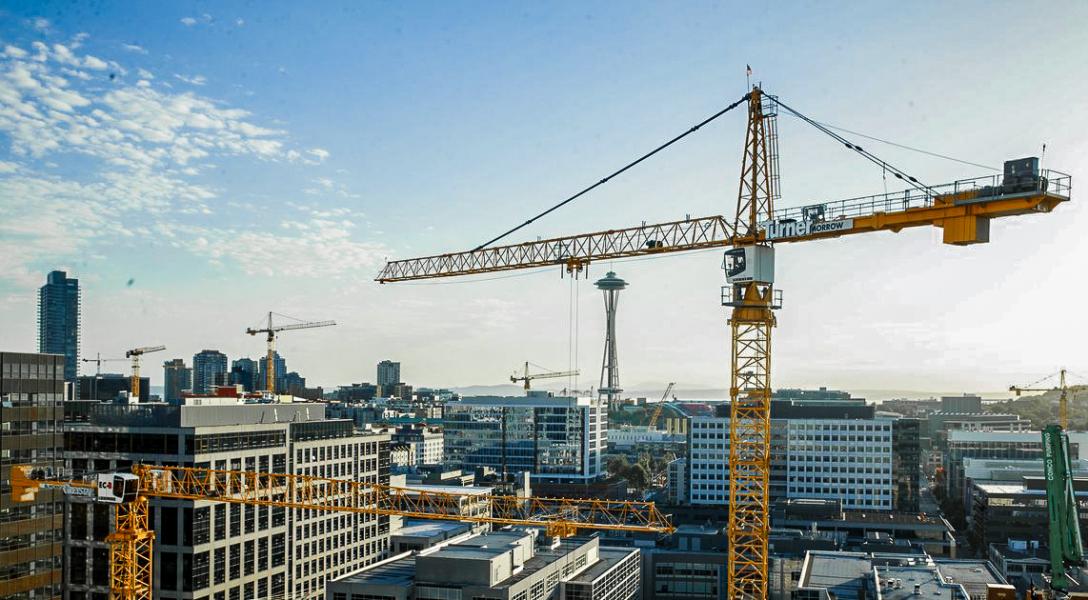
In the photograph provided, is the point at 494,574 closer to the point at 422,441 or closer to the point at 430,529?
the point at 430,529

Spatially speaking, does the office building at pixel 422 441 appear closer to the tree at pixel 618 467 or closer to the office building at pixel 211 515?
the tree at pixel 618 467

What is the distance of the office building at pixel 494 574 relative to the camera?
47.5 m

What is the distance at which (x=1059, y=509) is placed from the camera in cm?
3612

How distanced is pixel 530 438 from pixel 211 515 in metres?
76.1

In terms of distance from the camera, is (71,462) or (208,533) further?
(71,462)

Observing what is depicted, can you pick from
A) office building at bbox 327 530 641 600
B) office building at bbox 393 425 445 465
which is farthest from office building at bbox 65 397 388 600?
office building at bbox 393 425 445 465

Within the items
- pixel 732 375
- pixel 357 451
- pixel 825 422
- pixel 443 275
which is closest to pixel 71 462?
pixel 357 451

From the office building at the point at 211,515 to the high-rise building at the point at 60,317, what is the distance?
138 meters

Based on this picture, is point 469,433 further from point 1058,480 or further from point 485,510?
point 1058,480

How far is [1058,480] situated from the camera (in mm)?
36062

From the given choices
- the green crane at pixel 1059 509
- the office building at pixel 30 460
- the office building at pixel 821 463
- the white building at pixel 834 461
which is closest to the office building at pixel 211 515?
the office building at pixel 30 460

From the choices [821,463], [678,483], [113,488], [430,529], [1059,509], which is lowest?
[678,483]

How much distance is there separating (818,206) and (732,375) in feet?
29.8

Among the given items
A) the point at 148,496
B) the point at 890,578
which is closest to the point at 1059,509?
the point at 890,578
